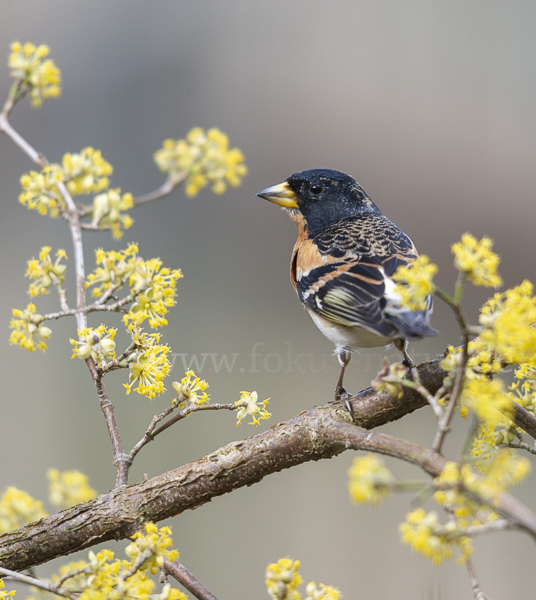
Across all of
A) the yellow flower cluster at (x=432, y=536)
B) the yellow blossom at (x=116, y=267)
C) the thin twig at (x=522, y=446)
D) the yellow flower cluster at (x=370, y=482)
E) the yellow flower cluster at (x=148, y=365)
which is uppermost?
the yellow blossom at (x=116, y=267)

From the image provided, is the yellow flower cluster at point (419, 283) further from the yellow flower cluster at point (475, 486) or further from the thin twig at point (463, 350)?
the yellow flower cluster at point (475, 486)

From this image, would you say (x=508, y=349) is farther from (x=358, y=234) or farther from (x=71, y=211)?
(x=358, y=234)

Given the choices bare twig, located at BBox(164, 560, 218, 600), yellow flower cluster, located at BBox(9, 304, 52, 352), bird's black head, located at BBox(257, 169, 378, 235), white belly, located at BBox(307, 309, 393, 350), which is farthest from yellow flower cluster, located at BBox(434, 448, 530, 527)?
bird's black head, located at BBox(257, 169, 378, 235)

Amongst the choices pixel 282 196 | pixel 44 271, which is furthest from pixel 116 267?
pixel 282 196

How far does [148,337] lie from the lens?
923 millimetres

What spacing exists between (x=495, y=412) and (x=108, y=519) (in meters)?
0.66

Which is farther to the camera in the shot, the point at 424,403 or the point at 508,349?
the point at 424,403

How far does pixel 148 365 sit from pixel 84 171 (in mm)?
374

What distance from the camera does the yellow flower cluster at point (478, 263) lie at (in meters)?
0.57

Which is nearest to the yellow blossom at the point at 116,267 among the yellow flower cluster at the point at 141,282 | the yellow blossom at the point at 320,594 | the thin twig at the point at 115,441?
the yellow flower cluster at the point at 141,282

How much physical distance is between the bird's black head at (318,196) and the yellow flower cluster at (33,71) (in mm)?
853

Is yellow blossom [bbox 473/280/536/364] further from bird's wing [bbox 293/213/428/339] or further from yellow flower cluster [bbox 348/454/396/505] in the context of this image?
bird's wing [bbox 293/213/428/339]

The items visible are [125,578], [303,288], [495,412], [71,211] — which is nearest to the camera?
[495,412]

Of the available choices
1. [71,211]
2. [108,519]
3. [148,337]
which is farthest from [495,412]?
[71,211]
